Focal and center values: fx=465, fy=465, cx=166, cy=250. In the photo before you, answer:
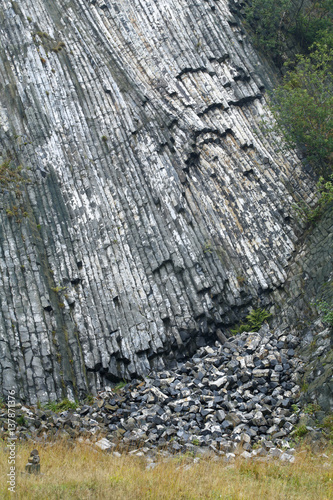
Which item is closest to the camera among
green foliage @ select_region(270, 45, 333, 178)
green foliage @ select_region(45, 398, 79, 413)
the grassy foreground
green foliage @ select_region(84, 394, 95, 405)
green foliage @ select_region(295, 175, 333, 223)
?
the grassy foreground

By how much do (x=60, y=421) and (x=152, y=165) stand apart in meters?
10.9

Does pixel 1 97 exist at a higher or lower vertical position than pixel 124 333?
higher

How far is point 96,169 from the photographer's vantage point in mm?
19078

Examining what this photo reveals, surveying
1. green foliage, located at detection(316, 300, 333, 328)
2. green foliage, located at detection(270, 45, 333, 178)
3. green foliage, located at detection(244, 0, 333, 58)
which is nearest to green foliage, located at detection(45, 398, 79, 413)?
green foliage, located at detection(316, 300, 333, 328)

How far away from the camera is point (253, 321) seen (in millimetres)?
16719

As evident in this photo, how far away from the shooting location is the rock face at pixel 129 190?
15328 mm

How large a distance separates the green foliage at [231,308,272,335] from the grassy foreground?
631 centimetres

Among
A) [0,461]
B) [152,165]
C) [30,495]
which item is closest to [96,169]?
[152,165]

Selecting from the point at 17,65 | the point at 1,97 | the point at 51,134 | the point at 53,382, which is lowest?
the point at 53,382

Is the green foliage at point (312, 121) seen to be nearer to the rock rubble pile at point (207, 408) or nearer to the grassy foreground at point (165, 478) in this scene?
the rock rubble pile at point (207, 408)

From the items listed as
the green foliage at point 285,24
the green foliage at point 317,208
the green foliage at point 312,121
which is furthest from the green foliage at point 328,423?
the green foliage at point 285,24

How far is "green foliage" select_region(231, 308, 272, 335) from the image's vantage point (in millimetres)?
16609

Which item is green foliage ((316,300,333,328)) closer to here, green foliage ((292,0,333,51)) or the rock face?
the rock face

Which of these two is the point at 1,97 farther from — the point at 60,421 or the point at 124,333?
the point at 60,421
